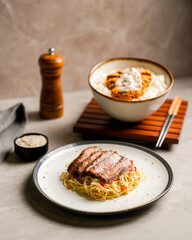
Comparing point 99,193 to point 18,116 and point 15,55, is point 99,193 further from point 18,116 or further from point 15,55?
point 15,55

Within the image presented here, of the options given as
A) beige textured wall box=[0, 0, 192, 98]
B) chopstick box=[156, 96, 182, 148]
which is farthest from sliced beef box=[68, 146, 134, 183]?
beige textured wall box=[0, 0, 192, 98]

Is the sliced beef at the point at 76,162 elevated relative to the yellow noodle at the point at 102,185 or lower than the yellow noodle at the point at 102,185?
elevated

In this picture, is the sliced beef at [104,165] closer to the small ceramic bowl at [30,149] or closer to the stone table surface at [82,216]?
Answer: the stone table surface at [82,216]

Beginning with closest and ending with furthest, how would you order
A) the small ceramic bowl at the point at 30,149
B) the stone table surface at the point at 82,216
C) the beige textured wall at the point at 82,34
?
the stone table surface at the point at 82,216 → the small ceramic bowl at the point at 30,149 → the beige textured wall at the point at 82,34

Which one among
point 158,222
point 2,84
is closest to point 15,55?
point 2,84

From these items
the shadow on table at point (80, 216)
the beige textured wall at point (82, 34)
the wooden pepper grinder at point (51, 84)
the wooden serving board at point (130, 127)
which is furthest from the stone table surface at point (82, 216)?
the beige textured wall at point (82, 34)

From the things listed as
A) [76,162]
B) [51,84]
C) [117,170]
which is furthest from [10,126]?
[117,170]

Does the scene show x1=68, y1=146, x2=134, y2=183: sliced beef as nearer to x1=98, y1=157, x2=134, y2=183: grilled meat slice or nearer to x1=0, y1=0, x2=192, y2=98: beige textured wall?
x1=98, y1=157, x2=134, y2=183: grilled meat slice
